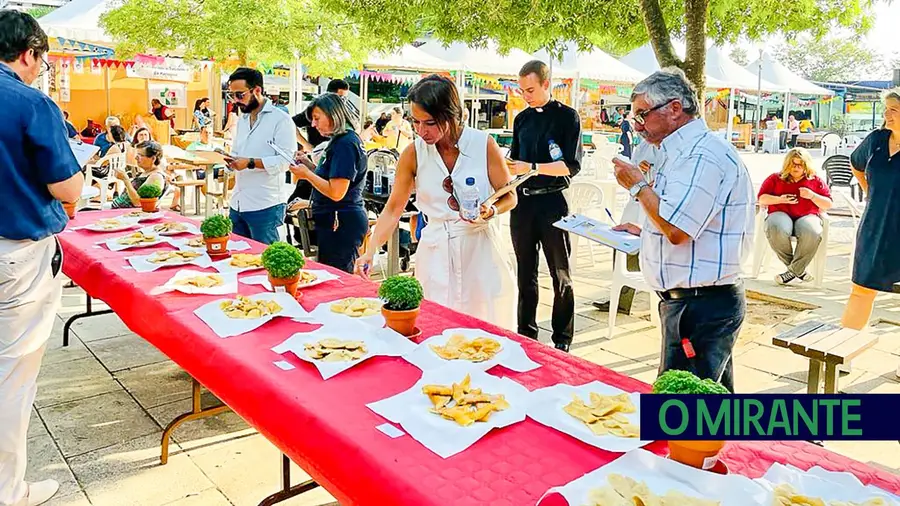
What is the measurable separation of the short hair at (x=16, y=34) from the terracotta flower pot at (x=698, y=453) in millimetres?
2345

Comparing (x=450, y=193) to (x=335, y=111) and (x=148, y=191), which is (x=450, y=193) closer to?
(x=335, y=111)

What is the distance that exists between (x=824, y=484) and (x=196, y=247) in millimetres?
2843

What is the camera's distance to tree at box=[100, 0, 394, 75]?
1066cm

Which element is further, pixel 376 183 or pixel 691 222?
pixel 376 183

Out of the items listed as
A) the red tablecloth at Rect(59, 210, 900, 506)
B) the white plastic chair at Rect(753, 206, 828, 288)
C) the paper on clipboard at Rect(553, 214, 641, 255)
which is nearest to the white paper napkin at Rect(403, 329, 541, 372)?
the red tablecloth at Rect(59, 210, 900, 506)

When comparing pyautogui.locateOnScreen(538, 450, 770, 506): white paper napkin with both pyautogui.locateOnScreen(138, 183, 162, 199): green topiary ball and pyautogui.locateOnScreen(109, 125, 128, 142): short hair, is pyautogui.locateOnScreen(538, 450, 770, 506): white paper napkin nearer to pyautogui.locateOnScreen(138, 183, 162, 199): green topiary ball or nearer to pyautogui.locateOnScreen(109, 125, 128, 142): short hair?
pyautogui.locateOnScreen(138, 183, 162, 199): green topiary ball

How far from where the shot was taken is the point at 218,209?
9.36 metres

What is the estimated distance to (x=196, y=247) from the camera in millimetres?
3318

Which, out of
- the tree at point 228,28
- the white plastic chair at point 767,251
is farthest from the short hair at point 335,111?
the tree at point 228,28

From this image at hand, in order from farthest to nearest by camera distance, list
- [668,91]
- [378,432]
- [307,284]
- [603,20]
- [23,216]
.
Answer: [603,20] < [307,284] < [23,216] < [668,91] < [378,432]

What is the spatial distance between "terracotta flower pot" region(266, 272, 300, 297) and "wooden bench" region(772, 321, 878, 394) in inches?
83.3

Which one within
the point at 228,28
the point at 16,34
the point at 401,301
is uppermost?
the point at 228,28

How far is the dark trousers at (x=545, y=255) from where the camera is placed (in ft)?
13.2

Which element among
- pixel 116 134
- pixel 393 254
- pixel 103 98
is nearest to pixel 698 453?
pixel 393 254
